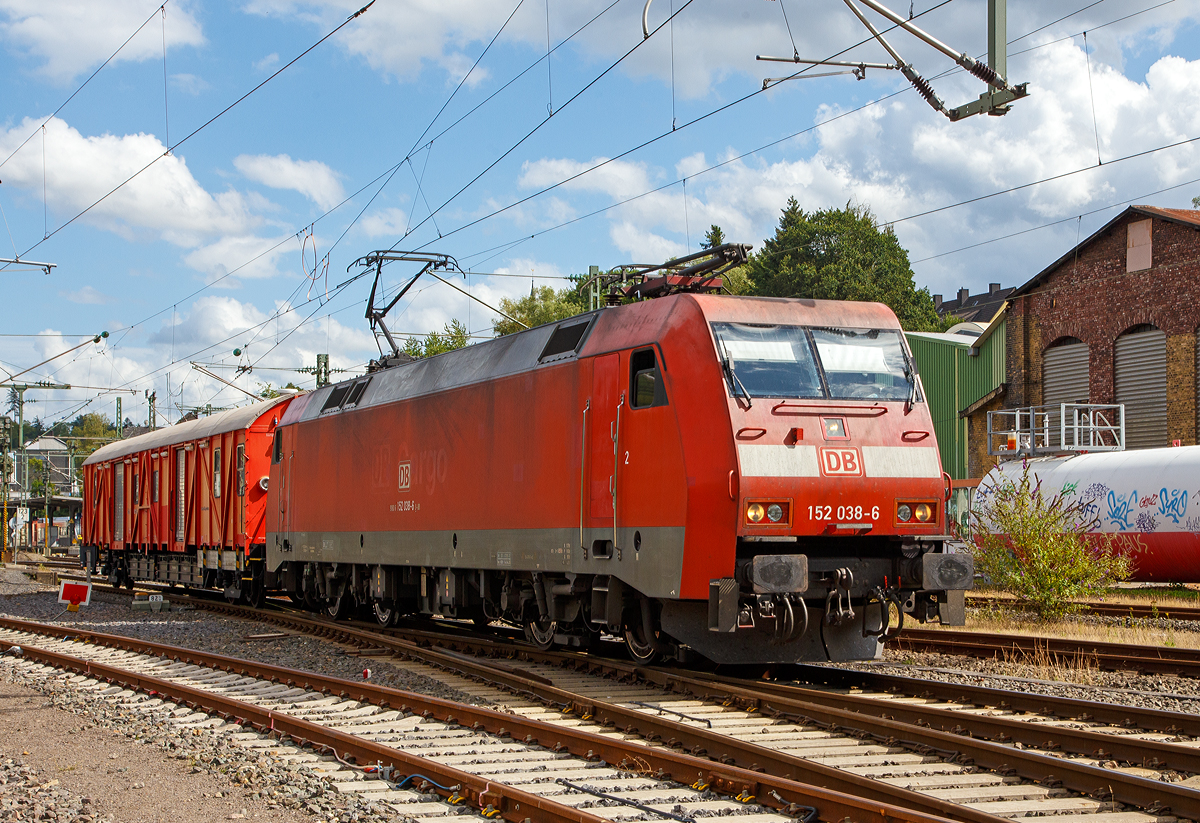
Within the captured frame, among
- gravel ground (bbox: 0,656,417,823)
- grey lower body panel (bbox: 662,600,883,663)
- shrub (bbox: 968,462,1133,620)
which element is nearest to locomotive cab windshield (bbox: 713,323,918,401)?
grey lower body panel (bbox: 662,600,883,663)

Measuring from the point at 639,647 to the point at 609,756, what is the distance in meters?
Answer: 3.89

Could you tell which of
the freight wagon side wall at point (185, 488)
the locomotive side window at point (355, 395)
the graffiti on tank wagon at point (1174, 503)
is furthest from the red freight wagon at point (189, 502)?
the graffiti on tank wagon at point (1174, 503)

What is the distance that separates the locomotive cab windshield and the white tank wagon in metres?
11.4

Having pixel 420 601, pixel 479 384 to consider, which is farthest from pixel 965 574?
pixel 420 601

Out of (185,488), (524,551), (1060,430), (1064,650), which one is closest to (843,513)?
(524,551)

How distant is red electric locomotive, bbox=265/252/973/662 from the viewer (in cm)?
980

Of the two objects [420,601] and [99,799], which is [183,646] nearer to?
[420,601]

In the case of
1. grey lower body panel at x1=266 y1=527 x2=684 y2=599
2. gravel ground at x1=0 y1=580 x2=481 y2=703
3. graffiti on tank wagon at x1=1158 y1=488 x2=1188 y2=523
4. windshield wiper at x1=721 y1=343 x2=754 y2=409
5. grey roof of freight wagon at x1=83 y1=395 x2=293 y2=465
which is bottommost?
gravel ground at x1=0 y1=580 x2=481 y2=703

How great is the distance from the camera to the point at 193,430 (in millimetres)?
24969

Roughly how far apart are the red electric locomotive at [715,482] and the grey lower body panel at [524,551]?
0.03 m

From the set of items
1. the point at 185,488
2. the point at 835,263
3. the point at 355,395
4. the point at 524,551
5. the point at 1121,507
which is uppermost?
the point at 835,263

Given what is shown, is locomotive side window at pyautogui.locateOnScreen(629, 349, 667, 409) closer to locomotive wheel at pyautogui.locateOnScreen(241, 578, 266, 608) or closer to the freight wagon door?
the freight wagon door

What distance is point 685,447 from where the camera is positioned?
1005 centimetres

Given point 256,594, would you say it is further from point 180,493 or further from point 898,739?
point 898,739
